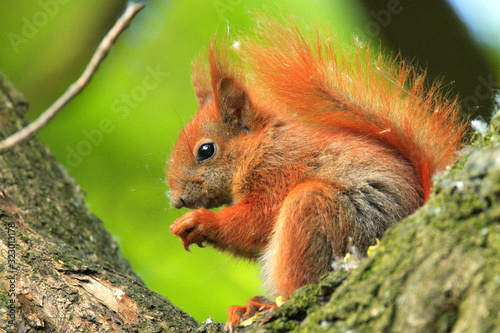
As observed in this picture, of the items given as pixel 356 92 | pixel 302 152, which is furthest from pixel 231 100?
pixel 356 92

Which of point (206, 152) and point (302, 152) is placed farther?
point (206, 152)

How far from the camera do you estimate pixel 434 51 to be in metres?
2.23

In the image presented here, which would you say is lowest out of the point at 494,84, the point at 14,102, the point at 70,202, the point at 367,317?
the point at 367,317

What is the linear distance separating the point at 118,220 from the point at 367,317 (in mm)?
2540

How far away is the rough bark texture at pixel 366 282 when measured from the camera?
707 millimetres

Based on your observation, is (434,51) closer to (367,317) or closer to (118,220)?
(367,317)

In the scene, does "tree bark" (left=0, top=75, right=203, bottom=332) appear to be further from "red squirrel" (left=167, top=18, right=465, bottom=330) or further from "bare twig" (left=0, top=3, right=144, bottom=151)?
"bare twig" (left=0, top=3, right=144, bottom=151)

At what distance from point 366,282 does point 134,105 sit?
97.3 inches

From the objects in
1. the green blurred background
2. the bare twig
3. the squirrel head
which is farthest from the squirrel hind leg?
the green blurred background

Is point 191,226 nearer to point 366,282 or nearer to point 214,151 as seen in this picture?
point 214,151

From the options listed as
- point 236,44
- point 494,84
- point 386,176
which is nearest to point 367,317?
point 386,176

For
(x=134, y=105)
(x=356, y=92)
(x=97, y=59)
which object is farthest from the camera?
(x=134, y=105)

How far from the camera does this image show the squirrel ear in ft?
7.06

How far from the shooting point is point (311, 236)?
1.58 m
